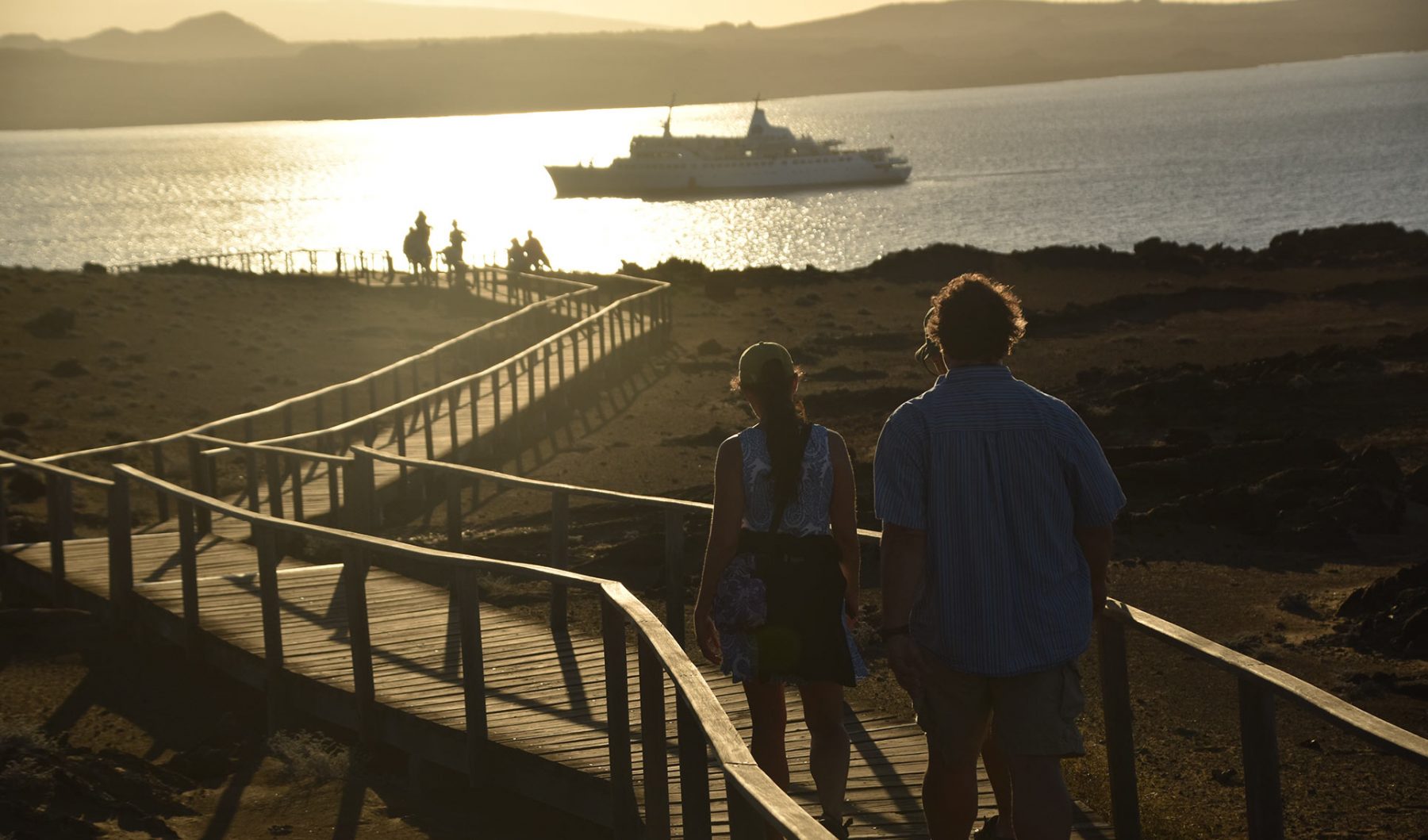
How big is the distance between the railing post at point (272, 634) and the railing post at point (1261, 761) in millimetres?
4910

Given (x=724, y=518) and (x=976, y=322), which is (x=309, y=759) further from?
(x=976, y=322)

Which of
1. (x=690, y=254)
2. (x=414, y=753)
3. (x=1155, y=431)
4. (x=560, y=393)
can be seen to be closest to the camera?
(x=414, y=753)

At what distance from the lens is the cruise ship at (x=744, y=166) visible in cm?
11456

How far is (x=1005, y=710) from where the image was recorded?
4113 mm

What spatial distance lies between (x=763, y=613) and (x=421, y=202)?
487ft

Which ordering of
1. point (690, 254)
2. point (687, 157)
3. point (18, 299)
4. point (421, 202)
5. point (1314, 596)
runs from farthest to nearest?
1. point (421, 202)
2. point (687, 157)
3. point (690, 254)
4. point (18, 299)
5. point (1314, 596)

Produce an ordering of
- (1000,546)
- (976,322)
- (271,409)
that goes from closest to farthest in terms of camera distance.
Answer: (1000,546), (976,322), (271,409)

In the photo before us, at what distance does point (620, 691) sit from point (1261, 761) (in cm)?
212

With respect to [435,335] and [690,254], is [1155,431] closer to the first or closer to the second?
[435,335]

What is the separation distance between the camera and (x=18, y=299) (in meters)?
30.7

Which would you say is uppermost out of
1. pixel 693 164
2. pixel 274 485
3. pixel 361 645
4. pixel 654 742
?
pixel 693 164

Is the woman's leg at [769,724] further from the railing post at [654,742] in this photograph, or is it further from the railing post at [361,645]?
the railing post at [361,645]

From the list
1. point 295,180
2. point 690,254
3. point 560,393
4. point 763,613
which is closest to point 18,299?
point 560,393

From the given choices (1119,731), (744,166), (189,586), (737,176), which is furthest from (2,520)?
(737,176)
